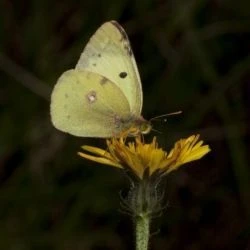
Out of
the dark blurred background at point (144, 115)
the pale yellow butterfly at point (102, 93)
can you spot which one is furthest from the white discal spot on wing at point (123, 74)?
the dark blurred background at point (144, 115)

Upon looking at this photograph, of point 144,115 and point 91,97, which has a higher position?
point 144,115

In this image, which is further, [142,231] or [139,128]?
[139,128]

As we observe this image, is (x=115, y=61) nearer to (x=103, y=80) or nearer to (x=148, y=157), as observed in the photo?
(x=103, y=80)

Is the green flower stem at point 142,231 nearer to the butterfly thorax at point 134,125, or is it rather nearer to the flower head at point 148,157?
the flower head at point 148,157

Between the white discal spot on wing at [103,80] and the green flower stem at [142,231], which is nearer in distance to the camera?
the green flower stem at [142,231]

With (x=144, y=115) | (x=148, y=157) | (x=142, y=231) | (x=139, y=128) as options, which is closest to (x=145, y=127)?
(x=139, y=128)

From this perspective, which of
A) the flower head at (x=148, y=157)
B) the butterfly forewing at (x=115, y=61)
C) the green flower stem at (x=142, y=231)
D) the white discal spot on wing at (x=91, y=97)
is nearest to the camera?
the green flower stem at (x=142, y=231)

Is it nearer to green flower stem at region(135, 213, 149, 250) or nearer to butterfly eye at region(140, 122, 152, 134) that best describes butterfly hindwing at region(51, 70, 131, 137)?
butterfly eye at region(140, 122, 152, 134)

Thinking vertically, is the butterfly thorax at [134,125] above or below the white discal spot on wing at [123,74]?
below

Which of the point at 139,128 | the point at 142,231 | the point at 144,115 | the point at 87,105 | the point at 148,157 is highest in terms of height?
the point at 144,115

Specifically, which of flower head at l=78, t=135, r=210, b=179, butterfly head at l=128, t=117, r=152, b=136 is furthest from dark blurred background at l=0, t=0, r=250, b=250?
flower head at l=78, t=135, r=210, b=179
